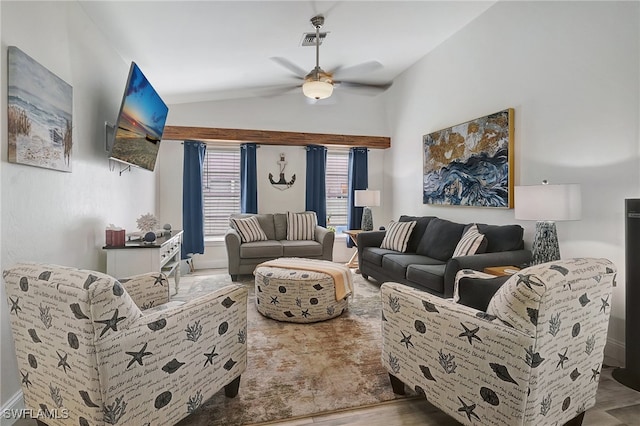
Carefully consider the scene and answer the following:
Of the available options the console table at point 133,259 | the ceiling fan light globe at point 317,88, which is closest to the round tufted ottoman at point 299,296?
the console table at point 133,259

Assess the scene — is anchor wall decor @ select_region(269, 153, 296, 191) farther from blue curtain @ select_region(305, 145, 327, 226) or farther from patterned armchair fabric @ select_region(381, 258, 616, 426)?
patterned armchair fabric @ select_region(381, 258, 616, 426)

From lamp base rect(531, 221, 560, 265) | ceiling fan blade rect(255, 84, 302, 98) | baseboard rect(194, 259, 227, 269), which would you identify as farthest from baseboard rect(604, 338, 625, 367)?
baseboard rect(194, 259, 227, 269)

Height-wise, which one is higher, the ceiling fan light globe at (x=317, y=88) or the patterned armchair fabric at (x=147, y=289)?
the ceiling fan light globe at (x=317, y=88)

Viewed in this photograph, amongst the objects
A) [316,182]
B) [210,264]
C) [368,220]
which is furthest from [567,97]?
[210,264]

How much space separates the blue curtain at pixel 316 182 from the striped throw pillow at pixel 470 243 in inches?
113

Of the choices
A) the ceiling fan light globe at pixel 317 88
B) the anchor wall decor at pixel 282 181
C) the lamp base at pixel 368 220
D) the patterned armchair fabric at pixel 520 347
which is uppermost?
the ceiling fan light globe at pixel 317 88

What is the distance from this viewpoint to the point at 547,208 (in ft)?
7.97

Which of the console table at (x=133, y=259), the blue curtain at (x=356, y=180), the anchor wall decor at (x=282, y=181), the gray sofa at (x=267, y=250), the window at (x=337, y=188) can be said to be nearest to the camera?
the console table at (x=133, y=259)

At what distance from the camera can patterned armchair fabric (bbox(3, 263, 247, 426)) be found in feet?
4.11

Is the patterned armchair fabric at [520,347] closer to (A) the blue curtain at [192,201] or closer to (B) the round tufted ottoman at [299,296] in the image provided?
(B) the round tufted ottoman at [299,296]

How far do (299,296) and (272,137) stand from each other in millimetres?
3353

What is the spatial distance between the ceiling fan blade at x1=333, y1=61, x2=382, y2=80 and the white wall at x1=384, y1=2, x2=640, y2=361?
1.12 metres

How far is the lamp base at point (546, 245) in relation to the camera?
2.54 metres

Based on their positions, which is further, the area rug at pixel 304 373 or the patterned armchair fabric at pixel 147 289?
the patterned armchair fabric at pixel 147 289
